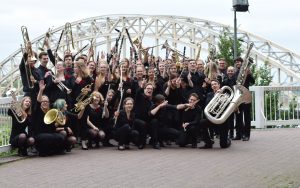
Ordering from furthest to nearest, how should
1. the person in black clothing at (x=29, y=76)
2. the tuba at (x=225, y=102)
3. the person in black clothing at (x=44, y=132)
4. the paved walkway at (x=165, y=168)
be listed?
the tuba at (x=225, y=102) < the person in black clothing at (x=29, y=76) < the person in black clothing at (x=44, y=132) < the paved walkway at (x=165, y=168)

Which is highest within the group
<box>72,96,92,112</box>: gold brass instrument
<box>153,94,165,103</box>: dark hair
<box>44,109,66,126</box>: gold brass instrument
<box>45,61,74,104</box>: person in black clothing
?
<box>45,61,74,104</box>: person in black clothing

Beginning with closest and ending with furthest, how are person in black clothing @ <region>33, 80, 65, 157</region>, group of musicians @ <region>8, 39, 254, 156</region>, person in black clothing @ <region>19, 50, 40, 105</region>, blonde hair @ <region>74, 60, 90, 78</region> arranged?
person in black clothing @ <region>33, 80, 65, 157</region>
person in black clothing @ <region>19, 50, 40, 105</region>
group of musicians @ <region>8, 39, 254, 156</region>
blonde hair @ <region>74, 60, 90, 78</region>

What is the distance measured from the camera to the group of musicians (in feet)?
35.4

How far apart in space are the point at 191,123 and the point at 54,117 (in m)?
2.74

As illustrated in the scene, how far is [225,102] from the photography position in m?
11.4

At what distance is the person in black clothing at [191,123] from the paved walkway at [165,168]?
0.31 metres

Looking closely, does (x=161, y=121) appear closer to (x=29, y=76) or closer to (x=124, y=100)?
(x=124, y=100)

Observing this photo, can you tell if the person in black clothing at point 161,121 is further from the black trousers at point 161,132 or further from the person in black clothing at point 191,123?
the person in black clothing at point 191,123

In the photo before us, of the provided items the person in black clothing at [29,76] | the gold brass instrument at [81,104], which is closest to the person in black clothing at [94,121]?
the gold brass instrument at [81,104]

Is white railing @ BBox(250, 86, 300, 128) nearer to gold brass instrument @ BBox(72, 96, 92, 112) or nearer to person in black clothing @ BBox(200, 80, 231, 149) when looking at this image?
person in black clothing @ BBox(200, 80, 231, 149)

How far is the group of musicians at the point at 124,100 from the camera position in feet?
35.4

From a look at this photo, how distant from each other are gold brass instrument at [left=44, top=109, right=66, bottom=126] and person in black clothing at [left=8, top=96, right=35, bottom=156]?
0.32 meters

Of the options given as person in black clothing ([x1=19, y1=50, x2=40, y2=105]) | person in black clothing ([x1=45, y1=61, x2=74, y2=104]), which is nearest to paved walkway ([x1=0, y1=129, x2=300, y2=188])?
person in black clothing ([x1=45, y1=61, x2=74, y2=104])

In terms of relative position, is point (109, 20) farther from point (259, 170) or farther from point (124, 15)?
point (259, 170)
